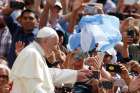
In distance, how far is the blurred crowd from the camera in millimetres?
6730

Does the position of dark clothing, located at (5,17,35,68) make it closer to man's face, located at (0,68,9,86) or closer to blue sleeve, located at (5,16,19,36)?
blue sleeve, located at (5,16,19,36)

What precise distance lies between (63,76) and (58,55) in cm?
148

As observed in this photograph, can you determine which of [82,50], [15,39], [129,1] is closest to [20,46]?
[15,39]

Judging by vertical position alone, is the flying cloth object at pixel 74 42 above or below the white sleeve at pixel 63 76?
below

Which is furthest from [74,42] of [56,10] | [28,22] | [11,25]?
[56,10]

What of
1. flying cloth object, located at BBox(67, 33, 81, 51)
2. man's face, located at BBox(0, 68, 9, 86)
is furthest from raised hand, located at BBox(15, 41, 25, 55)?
man's face, located at BBox(0, 68, 9, 86)

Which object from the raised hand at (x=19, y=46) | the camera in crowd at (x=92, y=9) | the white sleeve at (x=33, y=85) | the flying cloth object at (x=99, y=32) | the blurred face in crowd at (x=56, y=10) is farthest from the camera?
the blurred face in crowd at (x=56, y=10)

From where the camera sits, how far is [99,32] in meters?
8.60

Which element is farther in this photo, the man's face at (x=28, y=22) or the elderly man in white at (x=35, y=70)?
the man's face at (x=28, y=22)

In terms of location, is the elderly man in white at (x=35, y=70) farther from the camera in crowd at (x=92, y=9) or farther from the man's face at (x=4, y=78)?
the camera in crowd at (x=92, y=9)

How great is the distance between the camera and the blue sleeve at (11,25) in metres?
9.13

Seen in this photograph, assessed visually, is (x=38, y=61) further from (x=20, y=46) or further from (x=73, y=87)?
(x=20, y=46)

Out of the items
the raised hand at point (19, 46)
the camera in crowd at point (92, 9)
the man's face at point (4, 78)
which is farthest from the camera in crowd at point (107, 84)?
the camera in crowd at point (92, 9)

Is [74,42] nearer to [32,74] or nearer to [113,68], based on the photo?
[113,68]
